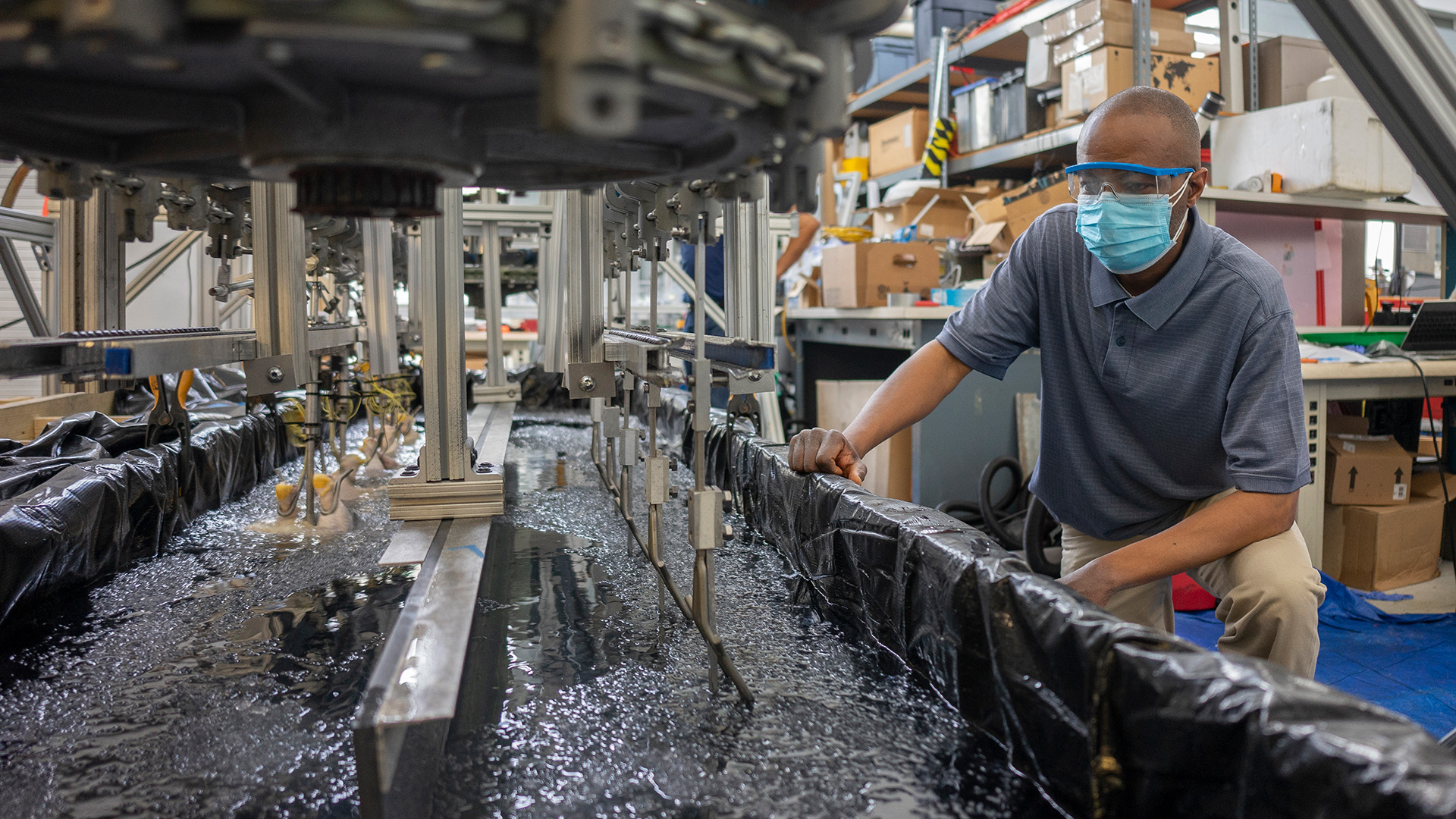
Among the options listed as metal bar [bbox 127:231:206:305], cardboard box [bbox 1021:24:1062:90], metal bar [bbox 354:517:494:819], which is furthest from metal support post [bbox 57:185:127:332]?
cardboard box [bbox 1021:24:1062:90]

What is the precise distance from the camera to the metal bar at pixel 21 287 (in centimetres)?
248

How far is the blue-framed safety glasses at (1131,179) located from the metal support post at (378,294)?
5.24 feet

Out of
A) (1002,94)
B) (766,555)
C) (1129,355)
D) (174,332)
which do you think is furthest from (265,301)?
(1002,94)

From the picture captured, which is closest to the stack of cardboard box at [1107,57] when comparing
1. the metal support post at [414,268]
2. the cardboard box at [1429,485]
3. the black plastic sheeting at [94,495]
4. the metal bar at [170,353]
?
the cardboard box at [1429,485]

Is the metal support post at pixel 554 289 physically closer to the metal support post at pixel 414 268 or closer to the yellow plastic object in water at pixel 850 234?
the metal support post at pixel 414 268

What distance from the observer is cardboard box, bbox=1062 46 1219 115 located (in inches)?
131

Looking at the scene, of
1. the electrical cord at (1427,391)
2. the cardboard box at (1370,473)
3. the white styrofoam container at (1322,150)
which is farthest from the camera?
the white styrofoam container at (1322,150)

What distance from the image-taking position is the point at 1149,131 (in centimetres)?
137

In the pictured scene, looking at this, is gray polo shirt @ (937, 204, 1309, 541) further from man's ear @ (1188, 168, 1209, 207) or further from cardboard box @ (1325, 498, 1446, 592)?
cardboard box @ (1325, 498, 1446, 592)

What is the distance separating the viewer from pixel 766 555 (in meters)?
1.74

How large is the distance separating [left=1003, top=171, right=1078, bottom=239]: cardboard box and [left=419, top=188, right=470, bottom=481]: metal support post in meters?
2.52

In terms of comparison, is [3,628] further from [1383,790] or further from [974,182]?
[974,182]

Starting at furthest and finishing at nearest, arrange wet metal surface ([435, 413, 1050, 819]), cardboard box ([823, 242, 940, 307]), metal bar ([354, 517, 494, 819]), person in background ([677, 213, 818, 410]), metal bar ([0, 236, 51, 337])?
person in background ([677, 213, 818, 410]) → cardboard box ([823, 242, 940, 307]) → metal bar ([0, 236, 51, 337]) → wet metal surface ([435, 413, 1050, 819]) → metal bar ([354, 517, 494, 819])

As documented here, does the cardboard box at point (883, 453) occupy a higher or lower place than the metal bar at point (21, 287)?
lower
